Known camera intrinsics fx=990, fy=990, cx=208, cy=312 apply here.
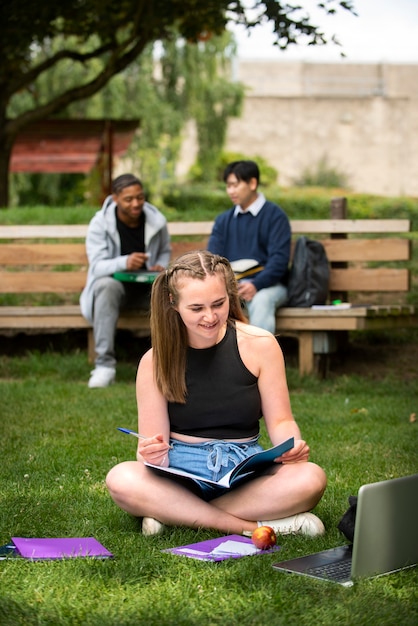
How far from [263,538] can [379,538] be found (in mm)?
490

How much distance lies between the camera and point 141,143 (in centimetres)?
2177

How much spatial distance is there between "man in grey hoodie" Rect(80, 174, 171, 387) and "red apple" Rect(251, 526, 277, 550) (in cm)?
359

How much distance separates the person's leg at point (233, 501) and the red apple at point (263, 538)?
0.17m

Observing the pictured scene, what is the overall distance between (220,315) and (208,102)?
20.5 metres

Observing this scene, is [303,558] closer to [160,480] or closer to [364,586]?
[364,586]

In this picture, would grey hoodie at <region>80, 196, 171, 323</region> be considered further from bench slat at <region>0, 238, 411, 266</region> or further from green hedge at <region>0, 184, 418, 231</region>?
green hedge at <region>0, 184, 418, 231</region>

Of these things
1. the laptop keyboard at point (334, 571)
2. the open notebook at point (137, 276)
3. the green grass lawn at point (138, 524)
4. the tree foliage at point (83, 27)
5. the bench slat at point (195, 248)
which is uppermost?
the tree foliage at point (83, 27)

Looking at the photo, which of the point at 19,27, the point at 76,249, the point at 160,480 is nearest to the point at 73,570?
the point at 160,480

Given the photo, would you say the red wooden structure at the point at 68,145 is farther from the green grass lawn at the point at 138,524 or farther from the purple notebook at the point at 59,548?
the purple notebook at the point at 59,548

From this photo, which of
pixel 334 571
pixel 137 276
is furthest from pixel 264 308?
pixel 334 571

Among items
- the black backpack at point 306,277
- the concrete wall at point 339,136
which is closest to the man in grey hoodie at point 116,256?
the black backpack at point 306,277

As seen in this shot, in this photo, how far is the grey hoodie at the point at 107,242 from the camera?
23.2ft

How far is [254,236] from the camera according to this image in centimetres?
702

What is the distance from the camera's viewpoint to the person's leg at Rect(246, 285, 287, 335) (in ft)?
21.9
